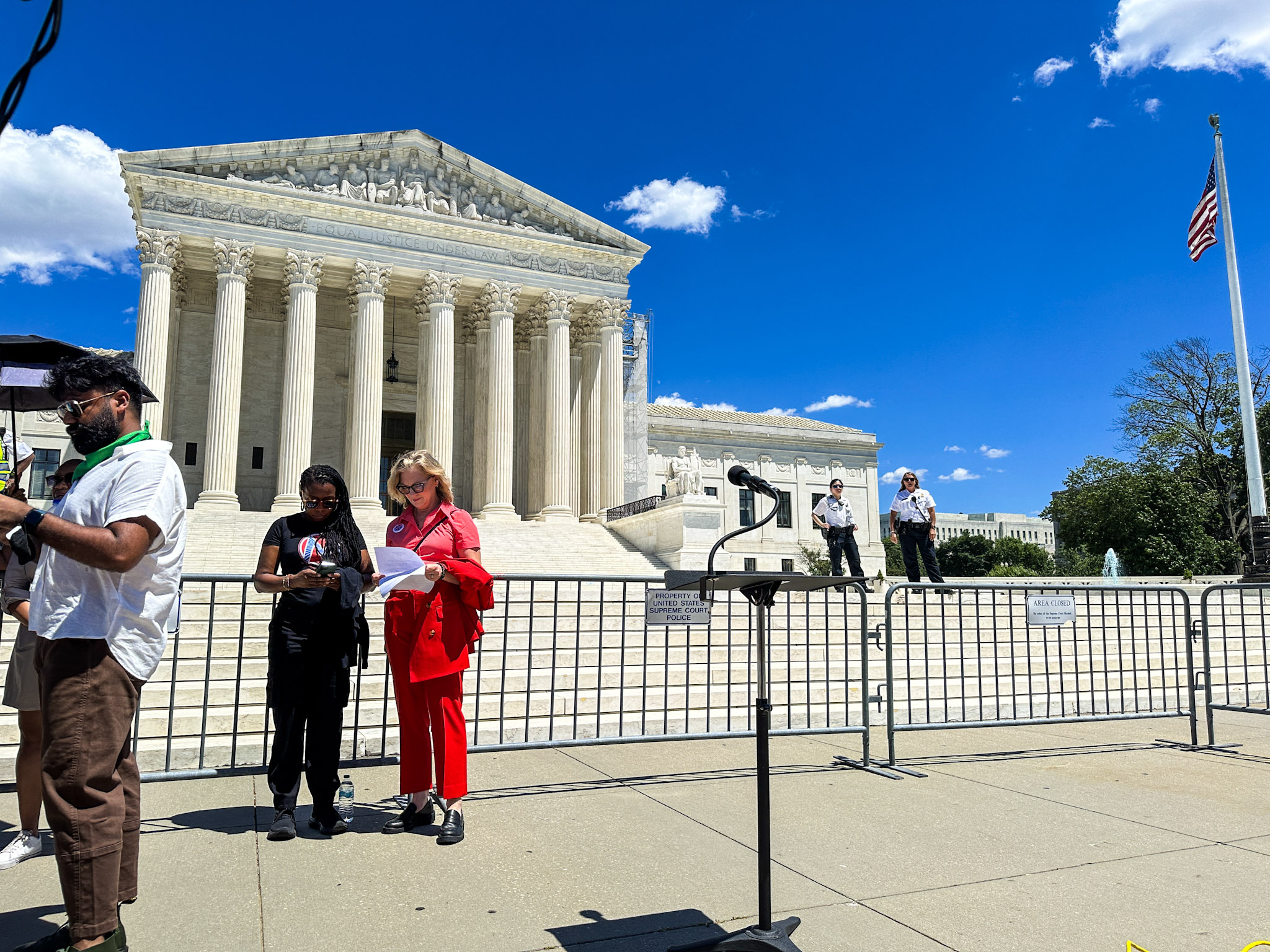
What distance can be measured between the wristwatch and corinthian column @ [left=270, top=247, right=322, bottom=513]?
78.5ft

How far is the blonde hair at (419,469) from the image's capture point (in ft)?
15.8

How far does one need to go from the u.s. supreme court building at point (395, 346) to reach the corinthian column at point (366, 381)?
70mm

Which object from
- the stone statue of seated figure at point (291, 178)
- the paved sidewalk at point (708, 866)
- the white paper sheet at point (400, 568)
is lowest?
the paved sidewalk at point (708, 866)

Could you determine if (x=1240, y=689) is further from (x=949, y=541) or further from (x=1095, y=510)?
(x=949, y=541)

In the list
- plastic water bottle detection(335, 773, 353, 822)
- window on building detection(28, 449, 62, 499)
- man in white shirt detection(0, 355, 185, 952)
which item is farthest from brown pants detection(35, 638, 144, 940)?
window on building detection(28, 449, 62, 499)

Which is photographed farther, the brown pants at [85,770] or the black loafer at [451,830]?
the black loafer at [451,830]

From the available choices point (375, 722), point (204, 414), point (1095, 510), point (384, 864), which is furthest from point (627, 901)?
point (1095, 510)

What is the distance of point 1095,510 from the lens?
43.3 metres

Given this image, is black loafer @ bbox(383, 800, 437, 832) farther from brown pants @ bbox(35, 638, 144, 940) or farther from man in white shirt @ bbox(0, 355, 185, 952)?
brown pants @ bbox(35, 638, 144, 940)

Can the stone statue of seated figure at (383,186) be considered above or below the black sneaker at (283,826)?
above

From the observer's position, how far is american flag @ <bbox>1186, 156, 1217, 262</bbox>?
74.9 feet

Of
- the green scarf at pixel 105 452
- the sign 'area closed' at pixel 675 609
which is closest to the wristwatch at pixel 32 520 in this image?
the green scarf at pixel 105 452

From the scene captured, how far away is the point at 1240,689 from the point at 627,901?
10889 millimetres

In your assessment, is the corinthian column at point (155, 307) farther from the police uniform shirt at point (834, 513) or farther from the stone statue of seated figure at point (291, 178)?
the police uniform shirt at point (834, 513)
